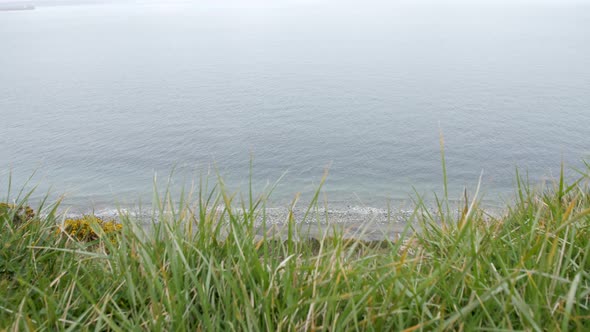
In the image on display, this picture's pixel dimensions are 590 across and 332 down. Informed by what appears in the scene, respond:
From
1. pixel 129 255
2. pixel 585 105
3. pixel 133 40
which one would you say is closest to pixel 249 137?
pixel 585 105

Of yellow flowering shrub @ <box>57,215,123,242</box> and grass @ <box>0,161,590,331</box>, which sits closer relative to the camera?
grass @ <box>0,161,590,331</box>

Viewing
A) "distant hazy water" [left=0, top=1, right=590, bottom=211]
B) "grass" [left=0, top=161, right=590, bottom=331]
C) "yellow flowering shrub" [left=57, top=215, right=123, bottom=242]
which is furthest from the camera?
"distant hazy water" [left=0, top=1, right=590, bottom=211]

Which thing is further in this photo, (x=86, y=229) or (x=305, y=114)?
(x=305, y=114)

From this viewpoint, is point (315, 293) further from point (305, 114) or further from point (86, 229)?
point (305, 114)

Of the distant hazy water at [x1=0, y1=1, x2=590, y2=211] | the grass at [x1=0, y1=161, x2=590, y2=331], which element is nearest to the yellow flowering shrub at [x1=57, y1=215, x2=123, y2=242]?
the grass at [x1=0, y1=161, x2=590, y2=331]

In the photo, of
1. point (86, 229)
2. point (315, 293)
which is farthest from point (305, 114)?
point (315, 293)

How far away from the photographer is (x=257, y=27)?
500ft

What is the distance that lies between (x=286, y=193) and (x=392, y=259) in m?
31.5

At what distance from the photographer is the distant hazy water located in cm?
3981

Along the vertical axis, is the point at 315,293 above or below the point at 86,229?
above

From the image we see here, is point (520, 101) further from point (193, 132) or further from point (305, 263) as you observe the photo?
point (305, 263)

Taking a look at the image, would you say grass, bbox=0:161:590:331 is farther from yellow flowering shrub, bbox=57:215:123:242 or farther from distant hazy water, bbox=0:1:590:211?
distant hazy water, bbox=0:1:590:211

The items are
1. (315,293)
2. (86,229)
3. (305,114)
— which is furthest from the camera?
(305,114)

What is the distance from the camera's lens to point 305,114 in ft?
178
